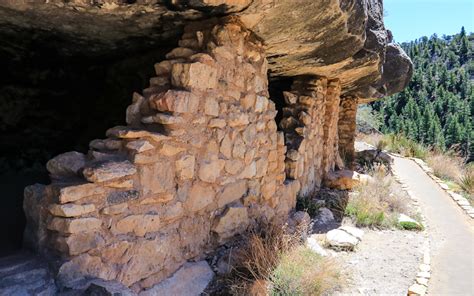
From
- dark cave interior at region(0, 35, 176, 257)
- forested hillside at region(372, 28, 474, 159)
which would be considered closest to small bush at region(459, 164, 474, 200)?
dark cave interior at region(0, 35, 176, 257)

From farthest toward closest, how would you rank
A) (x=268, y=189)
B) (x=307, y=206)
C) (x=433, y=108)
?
1. (x=433, y=108)
2. (x=307, y=206)
3. (x=268, y=189)

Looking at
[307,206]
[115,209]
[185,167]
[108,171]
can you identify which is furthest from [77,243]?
[307,206]

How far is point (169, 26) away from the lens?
2986mm

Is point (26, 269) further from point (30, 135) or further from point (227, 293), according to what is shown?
point (30, 135)

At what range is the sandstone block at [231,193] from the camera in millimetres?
3145

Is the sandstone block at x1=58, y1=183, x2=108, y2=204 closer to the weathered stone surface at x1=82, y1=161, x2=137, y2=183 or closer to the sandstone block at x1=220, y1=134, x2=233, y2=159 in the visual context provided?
the weathered stone surface at x1=82, y1=161, x2=137, y2=183

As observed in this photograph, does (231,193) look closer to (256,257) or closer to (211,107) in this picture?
(256,257)

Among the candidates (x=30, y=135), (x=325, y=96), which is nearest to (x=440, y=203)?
(x=325, y=96)

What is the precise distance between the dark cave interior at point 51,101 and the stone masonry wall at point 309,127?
207 centimetres

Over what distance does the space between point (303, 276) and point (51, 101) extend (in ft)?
12.2

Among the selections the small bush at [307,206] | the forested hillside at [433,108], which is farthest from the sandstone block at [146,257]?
the forested hillside at [433,108]

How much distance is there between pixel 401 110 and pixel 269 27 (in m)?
37.5

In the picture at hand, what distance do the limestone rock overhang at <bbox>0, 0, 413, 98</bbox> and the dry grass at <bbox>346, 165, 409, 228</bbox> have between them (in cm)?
197

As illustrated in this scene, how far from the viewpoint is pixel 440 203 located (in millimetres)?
7164
